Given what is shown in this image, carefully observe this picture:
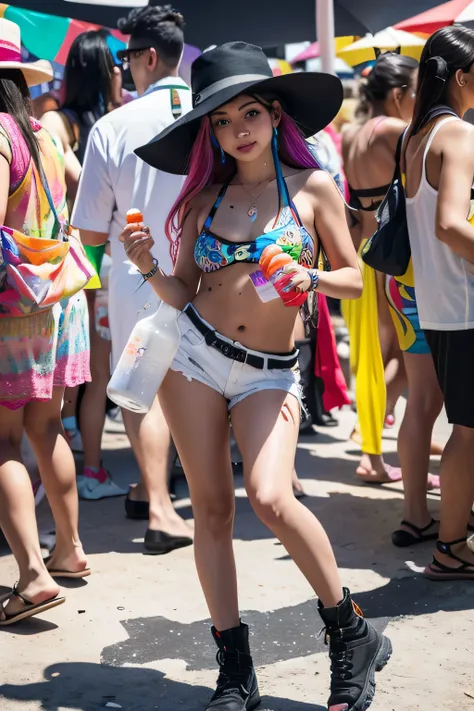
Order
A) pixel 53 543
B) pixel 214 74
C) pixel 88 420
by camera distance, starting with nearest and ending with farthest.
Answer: pixel 214 74 → pixel 53 543 → pixel 88 420

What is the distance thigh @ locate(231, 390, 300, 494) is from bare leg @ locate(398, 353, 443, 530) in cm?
152

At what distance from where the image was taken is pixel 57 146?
418cm

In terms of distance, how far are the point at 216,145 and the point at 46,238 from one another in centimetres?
95

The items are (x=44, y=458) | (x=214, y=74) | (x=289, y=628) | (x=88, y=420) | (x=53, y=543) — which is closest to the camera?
(x=214, y=74)

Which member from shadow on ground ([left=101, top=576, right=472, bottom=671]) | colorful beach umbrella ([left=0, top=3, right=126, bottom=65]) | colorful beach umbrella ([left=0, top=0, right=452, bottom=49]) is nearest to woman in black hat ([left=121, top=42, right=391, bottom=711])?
shadow on ground ([left=101, top=576, right=472, bottom=671])

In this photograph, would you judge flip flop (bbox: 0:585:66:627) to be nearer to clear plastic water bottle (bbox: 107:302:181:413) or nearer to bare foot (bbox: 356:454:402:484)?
clear plastic water bottle (bbox: 107:302:181:413)

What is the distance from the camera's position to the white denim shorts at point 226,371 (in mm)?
3117

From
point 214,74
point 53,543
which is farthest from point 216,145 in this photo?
point 53,543

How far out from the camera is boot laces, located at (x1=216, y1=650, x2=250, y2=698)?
10.1 feet

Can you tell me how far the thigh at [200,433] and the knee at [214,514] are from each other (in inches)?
0.4

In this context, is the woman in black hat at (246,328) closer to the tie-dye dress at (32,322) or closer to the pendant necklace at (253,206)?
the pendant necklace at (253,206)

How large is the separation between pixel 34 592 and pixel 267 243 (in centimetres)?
166

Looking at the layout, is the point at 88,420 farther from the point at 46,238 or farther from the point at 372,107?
the point at 372,107

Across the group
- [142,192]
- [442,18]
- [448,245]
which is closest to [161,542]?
[142,192]
